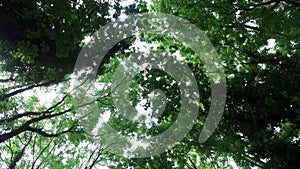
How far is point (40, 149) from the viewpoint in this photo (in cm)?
1900

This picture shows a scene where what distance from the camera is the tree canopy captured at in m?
7.04

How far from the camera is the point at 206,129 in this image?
11344 millimetres

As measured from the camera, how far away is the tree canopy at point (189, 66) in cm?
704

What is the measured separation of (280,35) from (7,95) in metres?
8.99

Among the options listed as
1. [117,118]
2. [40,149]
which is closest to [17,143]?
[40,149]

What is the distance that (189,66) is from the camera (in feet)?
35.7

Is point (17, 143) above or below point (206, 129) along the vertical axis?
above

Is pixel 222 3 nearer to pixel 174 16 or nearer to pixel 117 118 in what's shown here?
pixel 174 16

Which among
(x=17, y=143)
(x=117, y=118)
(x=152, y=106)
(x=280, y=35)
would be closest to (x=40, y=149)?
(x=17, y=143)

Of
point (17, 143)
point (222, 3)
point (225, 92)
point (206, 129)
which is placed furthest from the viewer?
point (17, 143)

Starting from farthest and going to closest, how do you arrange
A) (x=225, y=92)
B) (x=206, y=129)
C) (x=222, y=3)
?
(x=206, y=129)
(x=225, y=92)
(x=222, y=3)

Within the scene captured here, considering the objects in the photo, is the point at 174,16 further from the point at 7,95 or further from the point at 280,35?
the point at 7,95

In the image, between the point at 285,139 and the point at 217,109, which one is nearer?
the point at 285,139

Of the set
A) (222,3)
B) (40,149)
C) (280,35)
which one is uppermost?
(40,149)
